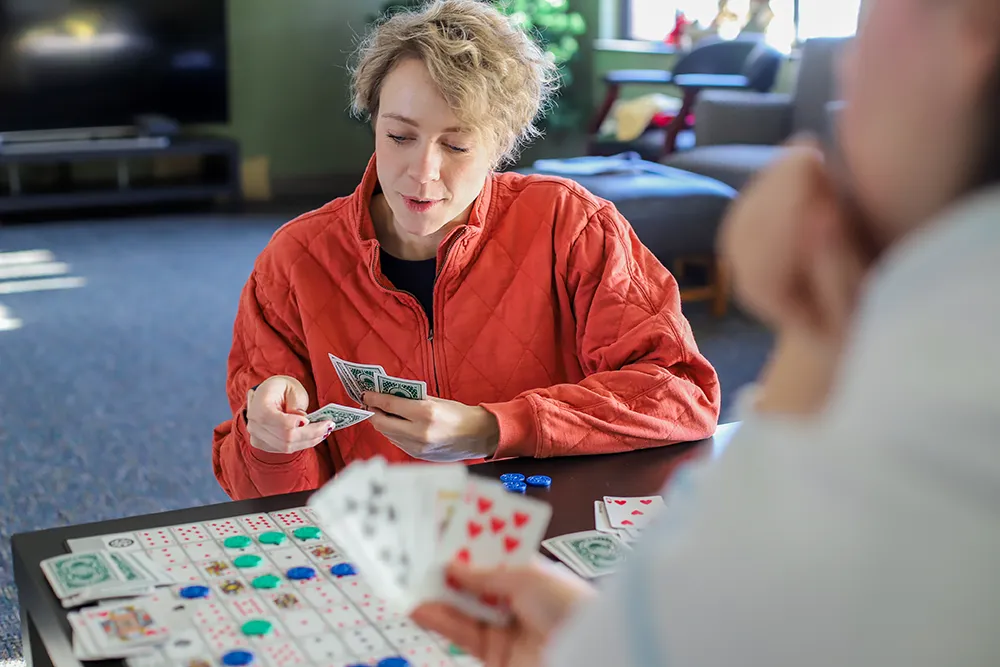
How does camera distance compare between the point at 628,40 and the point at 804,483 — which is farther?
the point at 628,40

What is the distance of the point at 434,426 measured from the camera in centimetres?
142

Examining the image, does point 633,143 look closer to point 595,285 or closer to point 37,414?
point 37,414

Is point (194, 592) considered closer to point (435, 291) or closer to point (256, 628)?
point (256, 628)

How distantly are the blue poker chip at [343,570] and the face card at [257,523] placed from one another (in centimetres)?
12

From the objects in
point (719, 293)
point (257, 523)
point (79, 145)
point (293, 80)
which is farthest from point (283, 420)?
point (293, 80)

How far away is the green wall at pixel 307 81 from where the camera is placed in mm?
7438

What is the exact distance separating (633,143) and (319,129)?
256 centimetres

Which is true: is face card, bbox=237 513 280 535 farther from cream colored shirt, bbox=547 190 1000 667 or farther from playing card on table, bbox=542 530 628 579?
cream colored shirt, bbox=547 190 1000 667

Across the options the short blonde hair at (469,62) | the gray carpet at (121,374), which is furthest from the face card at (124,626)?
the gray carpet at (121,374)

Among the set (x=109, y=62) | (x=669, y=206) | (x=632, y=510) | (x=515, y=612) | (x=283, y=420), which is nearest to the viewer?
(x=515, y=612)

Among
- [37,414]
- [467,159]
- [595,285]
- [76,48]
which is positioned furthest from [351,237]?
[76,48]

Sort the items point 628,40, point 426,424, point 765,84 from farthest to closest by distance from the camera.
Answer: point 628,40 < point 765,84 < point 426,424

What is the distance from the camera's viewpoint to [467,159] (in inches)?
64.0

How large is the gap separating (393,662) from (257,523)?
336 mm
